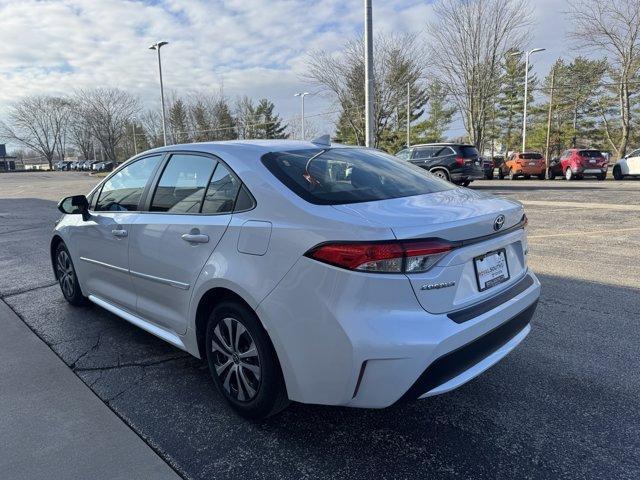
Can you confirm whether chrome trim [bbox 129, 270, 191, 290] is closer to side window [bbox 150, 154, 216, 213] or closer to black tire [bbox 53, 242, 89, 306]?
side window [bbox 150, 154, 216, 213]

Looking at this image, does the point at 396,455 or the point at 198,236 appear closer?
the point at 396,455

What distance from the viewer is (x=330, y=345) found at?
2.16 meters

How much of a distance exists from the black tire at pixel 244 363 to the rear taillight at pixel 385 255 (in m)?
0.63

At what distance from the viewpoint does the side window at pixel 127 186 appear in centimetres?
354

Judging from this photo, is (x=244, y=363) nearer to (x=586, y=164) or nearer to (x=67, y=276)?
(x=67, y=276)

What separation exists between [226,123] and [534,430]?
2291 inches

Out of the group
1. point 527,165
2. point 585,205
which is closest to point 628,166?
point 527,165

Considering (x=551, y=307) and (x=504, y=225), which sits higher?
(x=504, y=225)

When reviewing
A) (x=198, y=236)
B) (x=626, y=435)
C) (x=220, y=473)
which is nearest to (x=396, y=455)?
(x=220, y=473)

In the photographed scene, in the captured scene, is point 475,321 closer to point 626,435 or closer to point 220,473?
point 626,435

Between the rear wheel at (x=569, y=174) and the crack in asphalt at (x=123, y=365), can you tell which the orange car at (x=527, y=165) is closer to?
the rear wheel at (x=569, y=174)

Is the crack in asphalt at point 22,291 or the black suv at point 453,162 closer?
the crack in asphalt at point 22,291

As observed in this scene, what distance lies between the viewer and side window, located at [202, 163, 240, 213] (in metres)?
2.74

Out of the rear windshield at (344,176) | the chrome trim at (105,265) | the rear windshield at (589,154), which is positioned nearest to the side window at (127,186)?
the chrome trim at (105,265)
